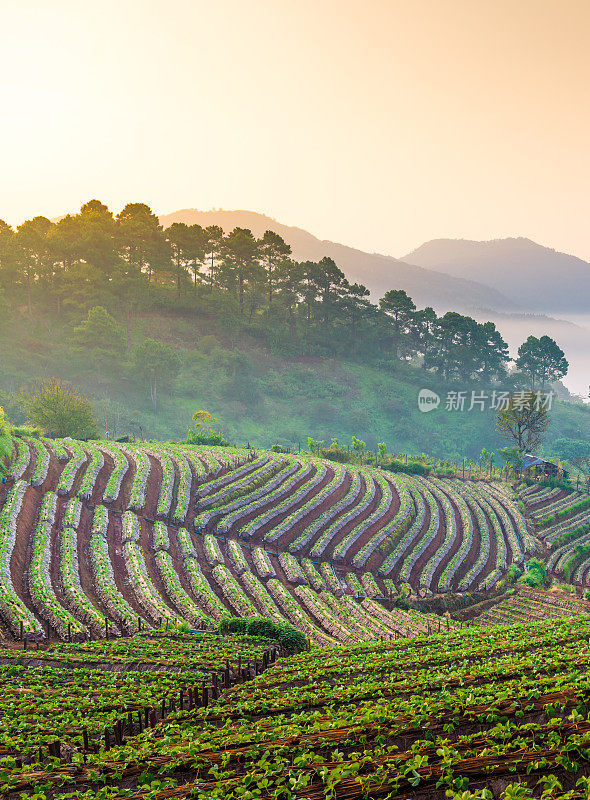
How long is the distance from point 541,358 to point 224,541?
133 m

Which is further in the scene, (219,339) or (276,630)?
(219,339)

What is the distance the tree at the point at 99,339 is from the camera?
99.3 meters

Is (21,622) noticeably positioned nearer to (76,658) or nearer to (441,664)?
(76,658)

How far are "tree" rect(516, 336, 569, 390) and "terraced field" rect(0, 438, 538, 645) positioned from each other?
329 ft

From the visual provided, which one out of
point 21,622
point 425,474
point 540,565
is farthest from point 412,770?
point 425,474

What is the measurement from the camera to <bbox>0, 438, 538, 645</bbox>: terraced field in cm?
2938

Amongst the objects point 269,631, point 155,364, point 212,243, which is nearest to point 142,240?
point 212,243

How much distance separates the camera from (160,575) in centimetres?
3406

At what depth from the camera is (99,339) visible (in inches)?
3949

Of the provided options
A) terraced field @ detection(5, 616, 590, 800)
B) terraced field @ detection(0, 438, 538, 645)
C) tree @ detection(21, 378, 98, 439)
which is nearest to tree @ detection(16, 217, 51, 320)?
tree @ detection(21, 378, 98, 439)

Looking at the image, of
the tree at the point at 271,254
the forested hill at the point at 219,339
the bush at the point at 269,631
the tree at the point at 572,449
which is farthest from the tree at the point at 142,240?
the bush at the point at 269,631

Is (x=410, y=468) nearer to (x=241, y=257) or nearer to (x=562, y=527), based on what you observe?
(x=562, y=527)

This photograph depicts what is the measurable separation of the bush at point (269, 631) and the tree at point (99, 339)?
3198 inches

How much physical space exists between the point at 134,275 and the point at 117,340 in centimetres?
1520
